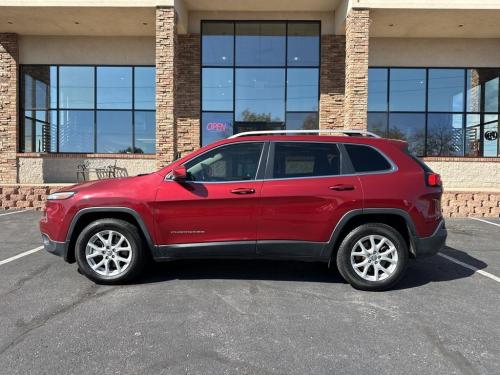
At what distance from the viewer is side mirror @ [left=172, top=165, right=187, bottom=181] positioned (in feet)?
15.1

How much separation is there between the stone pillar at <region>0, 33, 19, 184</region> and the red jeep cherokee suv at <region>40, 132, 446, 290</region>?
11.9 m

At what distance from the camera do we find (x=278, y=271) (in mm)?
5484

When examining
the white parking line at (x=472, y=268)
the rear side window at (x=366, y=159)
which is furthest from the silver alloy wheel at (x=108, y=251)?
the white parking line at (x=472, y=268)

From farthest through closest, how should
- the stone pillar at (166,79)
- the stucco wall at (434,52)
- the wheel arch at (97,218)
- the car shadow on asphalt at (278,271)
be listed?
1. the stucco wall at (434,52)
2. the stone pillar at (166,79)
3. the car shadow on asphalt at (278,271)
4. the wheel arch at (97,218)

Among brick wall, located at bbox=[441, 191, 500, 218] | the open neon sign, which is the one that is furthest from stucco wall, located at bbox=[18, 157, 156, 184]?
brick wall, located at bbox=[441, 191, 500, 218]

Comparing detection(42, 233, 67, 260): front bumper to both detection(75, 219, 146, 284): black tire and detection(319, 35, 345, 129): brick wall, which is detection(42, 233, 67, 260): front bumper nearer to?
detection(75, 219, 146, 284): black tire

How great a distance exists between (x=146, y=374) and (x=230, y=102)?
41.1 feet

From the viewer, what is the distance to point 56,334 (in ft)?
11.6

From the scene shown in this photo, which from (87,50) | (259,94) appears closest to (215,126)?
(259,94)

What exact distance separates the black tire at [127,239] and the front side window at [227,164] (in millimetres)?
933

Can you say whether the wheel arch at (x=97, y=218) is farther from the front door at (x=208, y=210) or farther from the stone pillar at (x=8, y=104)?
the stone pillar at (x=8, y=104)

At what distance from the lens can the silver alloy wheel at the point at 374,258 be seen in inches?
185

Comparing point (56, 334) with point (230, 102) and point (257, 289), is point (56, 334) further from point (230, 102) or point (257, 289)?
point (230, 102)

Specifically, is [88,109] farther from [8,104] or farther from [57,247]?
[57,247]
